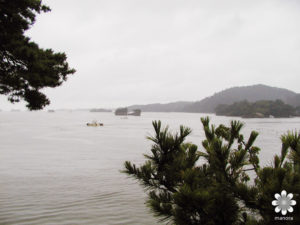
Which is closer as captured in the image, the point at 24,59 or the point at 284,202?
the point at 284,202

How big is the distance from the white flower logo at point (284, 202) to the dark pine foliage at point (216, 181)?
0.14 ft

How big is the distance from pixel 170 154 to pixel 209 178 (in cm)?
63

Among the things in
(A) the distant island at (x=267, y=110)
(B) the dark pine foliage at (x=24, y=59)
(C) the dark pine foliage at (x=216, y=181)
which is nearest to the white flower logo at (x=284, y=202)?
(C) the dark pine foliage at (x=216, y=181)

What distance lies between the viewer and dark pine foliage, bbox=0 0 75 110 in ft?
25.4

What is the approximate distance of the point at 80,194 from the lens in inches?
461

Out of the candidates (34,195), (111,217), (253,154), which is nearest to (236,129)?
(253,154)

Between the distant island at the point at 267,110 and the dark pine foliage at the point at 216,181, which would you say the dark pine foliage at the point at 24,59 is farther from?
the distant island at the point at 267,110

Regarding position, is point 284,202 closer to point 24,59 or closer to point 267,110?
point 24,59

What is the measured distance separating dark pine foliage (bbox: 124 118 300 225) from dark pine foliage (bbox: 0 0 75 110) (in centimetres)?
630

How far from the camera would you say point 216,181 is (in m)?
2.96

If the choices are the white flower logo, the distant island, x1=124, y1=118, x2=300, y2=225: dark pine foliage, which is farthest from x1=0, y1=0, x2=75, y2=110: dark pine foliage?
the distant island

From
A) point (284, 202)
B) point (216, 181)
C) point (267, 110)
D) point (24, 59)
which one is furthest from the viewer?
point (267, 110)

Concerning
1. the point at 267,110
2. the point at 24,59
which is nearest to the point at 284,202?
the point at 24,59

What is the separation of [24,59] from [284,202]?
8.34m
